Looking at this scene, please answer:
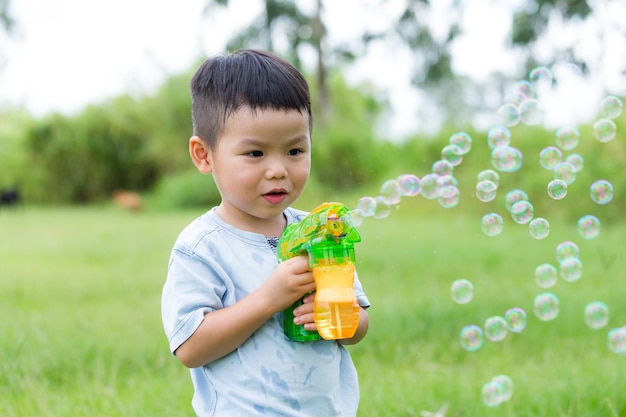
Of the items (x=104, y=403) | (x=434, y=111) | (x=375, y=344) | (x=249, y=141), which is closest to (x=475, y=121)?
(x=375, y=344)

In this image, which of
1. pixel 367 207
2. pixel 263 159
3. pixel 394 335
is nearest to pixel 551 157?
pixel 367 207

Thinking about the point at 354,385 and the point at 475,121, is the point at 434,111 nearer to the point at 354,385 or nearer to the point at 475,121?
the point at 475,121

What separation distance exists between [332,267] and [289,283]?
107mm

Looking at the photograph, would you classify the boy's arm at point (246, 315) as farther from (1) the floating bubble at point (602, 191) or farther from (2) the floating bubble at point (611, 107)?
(2) the floating bubble at point (611, 107)

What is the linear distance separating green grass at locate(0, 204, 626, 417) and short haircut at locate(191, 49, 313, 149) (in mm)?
1289

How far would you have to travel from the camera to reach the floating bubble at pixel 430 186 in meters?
3.01

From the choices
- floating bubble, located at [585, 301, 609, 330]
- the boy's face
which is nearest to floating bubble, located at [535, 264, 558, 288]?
floating bubble, located at [585, 301, 609, 330]

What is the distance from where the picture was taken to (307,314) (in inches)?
69.6

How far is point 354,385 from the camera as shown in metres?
2.01

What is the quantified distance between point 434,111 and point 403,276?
41.9 meters

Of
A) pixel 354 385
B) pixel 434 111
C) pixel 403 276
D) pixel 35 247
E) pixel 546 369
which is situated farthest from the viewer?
pixel 434 111

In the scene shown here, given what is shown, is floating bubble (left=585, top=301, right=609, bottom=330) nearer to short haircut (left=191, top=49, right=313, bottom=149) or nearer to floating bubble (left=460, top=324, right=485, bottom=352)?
floating bubble (left=460, top=324, right=485, bottom=352)

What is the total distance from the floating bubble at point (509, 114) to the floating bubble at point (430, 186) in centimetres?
37

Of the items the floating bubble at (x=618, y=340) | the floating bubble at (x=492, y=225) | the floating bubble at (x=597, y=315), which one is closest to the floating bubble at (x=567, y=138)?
the floating bubble at (x=492, y=225)
